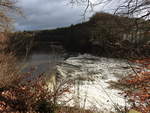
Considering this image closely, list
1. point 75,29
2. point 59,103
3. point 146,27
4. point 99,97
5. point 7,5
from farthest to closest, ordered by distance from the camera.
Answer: point 75,29 < point 7,5 < point 99,97 < point 146,27 < point 59,103

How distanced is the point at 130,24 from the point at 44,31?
40.2 m

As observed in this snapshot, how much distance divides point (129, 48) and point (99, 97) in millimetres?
2664

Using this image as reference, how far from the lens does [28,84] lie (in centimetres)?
399

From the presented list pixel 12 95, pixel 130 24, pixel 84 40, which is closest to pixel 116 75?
pixel 130 24

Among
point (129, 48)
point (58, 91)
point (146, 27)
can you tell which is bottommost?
point (58, 91)

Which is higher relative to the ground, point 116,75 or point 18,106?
point 18,106

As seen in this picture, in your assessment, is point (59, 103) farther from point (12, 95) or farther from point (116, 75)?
point (116, 75)

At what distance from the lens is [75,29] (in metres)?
35.2

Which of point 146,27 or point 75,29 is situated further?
point 75,29

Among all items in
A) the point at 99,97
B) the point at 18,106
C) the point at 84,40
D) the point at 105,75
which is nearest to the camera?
the point at 18,106

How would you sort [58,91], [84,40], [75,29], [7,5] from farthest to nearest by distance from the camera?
1. [75,29]
2. [84,40]
3. [7,5]
4. [58,91]

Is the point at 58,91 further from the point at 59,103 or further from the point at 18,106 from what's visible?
the point at 18,106

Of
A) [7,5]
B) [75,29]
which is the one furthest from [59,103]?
[75,29]

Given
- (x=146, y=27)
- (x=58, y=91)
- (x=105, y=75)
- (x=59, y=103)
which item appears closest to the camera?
(x=58, y=91)
